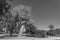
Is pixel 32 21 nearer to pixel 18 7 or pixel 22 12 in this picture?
pixel 22 12

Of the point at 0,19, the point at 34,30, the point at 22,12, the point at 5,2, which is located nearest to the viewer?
the point at 5,2

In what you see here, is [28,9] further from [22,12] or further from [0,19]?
[0,19]

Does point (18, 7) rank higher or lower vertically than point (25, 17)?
higher

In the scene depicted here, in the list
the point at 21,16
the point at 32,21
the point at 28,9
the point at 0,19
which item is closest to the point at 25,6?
the point at 28,9

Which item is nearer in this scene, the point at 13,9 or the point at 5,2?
the point at 5,2

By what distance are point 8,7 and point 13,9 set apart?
2.27 m

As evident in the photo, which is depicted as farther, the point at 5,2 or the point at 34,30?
the point at 34,30

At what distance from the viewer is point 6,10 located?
2131 cm

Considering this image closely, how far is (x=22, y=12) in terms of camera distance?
2347cm

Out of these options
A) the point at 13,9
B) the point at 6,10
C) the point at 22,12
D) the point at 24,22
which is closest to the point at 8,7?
the point at 6,10

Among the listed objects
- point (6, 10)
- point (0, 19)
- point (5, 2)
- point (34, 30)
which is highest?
point (5, 2)

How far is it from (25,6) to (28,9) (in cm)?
107

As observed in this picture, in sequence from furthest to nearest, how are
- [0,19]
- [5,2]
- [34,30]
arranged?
1. [34,30]
2. [0,19]
3. [5,2]

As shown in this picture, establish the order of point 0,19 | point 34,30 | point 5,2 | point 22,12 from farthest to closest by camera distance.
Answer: point 34,30, point 22,12, point 0,19, point 5,2
